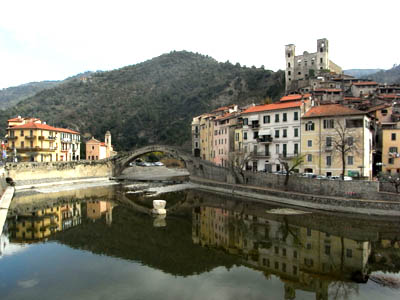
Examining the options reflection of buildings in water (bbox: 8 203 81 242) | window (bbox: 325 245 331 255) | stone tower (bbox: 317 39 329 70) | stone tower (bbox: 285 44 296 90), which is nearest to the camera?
window (bbox: 325 245 331 255)

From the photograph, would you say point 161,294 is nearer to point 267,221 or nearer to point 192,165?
point 267,221

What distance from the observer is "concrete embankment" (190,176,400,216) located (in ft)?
109

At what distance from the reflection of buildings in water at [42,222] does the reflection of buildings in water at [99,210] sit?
1404 millimetres

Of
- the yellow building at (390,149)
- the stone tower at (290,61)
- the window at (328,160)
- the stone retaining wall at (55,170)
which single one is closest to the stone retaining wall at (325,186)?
the window at (328,160)

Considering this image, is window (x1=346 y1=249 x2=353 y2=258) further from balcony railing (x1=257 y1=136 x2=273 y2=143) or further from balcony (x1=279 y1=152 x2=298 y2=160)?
balcony railing (x1=257 y1=136 x2=273 y2=143)

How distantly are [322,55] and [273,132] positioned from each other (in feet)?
210

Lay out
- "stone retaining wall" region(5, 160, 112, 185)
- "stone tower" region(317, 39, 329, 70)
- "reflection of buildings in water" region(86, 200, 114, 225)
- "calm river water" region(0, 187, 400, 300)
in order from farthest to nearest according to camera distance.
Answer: "stone tower" region(317, 39, 329, 70)
"stone retaining wall" region(5, 160, 112, 185)
"reflection of buildings in water" region(86, 200, 114, 225)
"calm river water" region(0, 187, 400, 300)

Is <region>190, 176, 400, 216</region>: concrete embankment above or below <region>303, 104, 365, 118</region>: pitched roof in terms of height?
below

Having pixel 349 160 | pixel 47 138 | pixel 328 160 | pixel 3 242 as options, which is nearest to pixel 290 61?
pixel 328 160

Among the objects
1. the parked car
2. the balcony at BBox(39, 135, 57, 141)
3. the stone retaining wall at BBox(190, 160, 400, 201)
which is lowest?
the stone retaining wall at BBox(190, 160, 400, 201)

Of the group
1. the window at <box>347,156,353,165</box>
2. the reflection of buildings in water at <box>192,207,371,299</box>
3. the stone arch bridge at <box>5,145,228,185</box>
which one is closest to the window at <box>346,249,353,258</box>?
the reflection of buildings in water at <box>192,207,371,299</box>

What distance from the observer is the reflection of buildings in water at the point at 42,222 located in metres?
30.8

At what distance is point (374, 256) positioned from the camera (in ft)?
79.2

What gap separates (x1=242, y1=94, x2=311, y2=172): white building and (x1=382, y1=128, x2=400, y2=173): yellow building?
12.0 m
